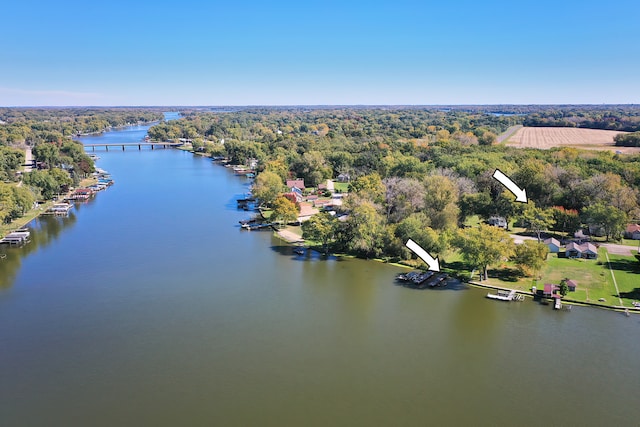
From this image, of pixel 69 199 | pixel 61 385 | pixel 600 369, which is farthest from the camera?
pixel 69 199

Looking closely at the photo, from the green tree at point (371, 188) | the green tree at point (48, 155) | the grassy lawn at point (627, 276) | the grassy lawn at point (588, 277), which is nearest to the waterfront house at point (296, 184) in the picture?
the green tree at point (371, 188)

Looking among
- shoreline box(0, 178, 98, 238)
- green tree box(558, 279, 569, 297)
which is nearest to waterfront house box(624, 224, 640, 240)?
green tree box(558, 279, 569, 297)

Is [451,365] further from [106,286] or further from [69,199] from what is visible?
[69,199]

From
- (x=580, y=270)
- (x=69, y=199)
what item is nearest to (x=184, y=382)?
(x=580, y=270)

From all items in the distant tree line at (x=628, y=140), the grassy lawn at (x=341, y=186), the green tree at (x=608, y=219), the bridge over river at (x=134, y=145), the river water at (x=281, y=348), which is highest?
the distant tree line at (x=628, y=140)

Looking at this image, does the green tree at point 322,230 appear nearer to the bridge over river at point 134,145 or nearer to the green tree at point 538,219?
the green tree at point 538,219

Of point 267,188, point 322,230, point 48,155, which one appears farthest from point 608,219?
point 48,155
